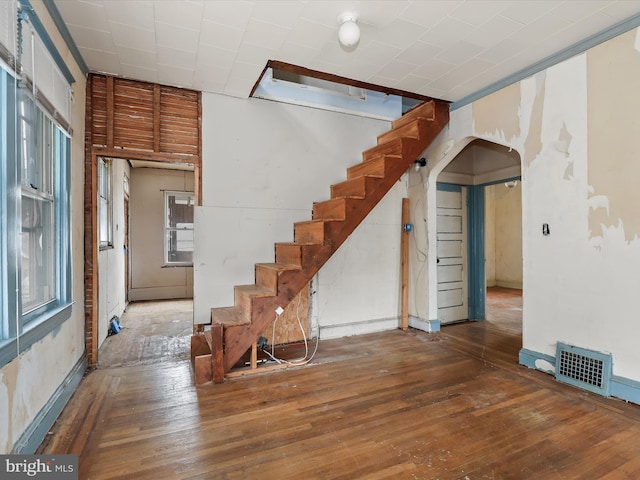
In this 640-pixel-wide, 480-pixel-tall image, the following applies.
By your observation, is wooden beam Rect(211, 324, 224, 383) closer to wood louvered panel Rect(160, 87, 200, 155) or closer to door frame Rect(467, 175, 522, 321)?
wood louvered panel Rect(160, 87, 200, 155)

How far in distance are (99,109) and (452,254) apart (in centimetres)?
492

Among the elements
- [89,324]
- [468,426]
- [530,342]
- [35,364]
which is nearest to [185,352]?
[89,324]

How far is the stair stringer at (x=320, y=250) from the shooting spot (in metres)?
3.09

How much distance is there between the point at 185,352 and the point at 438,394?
2769 millimetres

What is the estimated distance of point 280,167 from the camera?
13.4 ft

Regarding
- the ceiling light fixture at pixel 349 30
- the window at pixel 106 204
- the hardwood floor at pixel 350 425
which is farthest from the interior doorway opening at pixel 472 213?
the window at pixel 106 204

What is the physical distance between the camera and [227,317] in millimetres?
3330

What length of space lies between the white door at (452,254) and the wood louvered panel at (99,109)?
4383 mm

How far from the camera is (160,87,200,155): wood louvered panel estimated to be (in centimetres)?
363

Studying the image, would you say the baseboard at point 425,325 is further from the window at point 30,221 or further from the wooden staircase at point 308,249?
the window at point 30,221

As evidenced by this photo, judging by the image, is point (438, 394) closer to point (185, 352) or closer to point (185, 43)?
point (185, 352)

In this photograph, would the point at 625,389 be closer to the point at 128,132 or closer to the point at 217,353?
the point at 217,353

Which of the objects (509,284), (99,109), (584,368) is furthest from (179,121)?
(509,284)

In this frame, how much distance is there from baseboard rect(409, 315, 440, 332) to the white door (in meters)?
0.45
